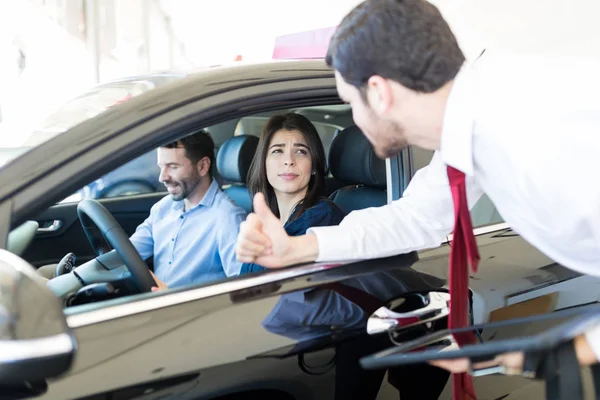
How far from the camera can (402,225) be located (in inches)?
57.6

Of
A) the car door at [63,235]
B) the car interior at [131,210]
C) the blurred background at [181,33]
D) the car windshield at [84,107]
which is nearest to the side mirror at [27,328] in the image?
the car interior at [131,210]

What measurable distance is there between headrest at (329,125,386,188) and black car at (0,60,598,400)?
177 mm

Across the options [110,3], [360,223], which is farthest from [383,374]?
[110,3]

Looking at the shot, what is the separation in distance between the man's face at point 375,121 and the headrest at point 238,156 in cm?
117

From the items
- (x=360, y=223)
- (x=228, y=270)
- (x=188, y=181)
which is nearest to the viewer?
(x=360, y=223)

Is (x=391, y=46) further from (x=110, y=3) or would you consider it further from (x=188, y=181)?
(x=110, y=3)

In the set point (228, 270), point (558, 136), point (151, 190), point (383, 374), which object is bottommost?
point (383, 374)

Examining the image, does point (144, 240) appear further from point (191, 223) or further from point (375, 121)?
point (375, 121)

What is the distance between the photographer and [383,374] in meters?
1.36

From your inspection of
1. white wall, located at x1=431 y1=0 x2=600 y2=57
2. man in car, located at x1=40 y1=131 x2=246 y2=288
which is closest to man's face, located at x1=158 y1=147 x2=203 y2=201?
man in car, located at x1=40 y1=131 x2=246 y2=288

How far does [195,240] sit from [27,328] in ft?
3.50

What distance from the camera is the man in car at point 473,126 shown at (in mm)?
989

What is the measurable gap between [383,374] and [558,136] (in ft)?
2.27

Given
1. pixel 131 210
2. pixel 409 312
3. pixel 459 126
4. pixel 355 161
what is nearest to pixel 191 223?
pixel 355 161
